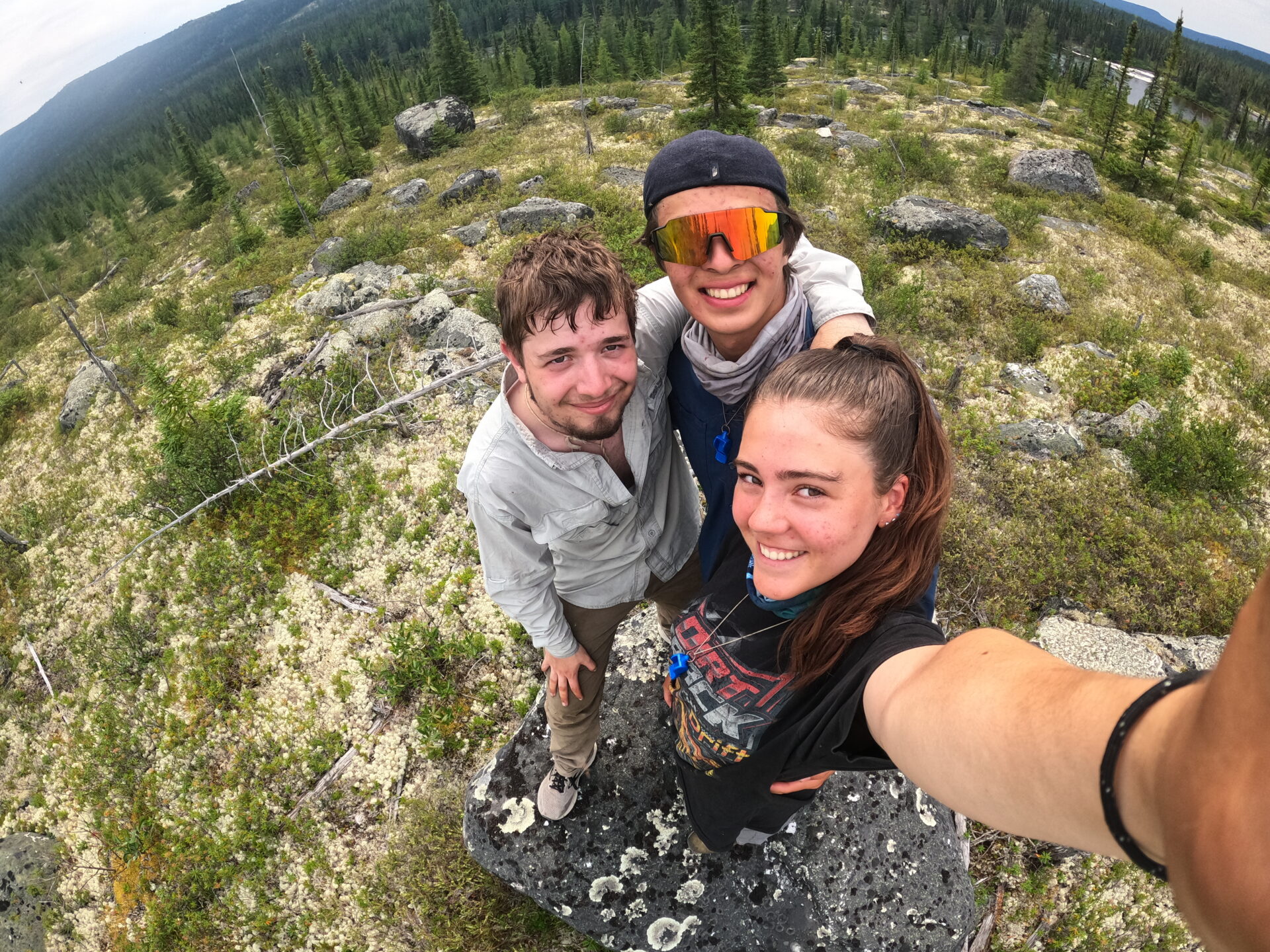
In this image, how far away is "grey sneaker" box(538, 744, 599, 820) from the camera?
13.0 feet

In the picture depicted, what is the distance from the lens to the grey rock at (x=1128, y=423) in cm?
814

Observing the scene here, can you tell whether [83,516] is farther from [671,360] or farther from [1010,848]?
[1010,848]

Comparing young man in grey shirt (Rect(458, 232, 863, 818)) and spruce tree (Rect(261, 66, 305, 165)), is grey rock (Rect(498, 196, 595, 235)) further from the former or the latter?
spruce tree (Rect(261, 66, 305, 165))

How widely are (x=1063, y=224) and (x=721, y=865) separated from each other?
2020 cm

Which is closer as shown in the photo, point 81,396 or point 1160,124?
point 81,396

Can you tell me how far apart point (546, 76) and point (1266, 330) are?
56822mm

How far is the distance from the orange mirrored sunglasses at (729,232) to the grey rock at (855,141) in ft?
73.3

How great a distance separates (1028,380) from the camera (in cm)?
935

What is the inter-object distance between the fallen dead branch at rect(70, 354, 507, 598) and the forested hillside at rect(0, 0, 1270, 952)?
0.14 metres

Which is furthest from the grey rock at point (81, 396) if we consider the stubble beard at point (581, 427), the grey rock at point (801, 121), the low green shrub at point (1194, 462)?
the grey rock at point (801, 121)

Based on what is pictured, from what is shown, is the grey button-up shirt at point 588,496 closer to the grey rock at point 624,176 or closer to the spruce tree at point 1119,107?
the grey rock at point 624,176

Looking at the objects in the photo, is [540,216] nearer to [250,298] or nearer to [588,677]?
[250,298]

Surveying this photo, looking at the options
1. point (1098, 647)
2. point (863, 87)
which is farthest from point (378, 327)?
point (863, 87)

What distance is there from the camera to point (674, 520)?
3.71 m
